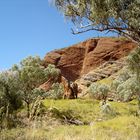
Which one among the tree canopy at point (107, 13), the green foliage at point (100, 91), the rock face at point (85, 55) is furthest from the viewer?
the rock face at point (85, 55)

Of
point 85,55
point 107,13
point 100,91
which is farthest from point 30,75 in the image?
point 85,55

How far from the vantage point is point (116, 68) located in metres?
105

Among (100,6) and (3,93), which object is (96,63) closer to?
(3,93)

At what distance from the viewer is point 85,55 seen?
13325cm

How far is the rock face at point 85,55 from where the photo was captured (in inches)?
4931

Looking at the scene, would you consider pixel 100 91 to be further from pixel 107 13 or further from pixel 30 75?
pixel 107 13

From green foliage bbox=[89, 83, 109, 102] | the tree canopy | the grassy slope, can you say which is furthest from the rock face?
the tree canopy

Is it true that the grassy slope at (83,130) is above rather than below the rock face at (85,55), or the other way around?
below

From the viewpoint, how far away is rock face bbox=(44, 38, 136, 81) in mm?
125250

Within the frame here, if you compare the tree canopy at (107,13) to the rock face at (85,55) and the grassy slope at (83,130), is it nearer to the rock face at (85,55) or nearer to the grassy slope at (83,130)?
the grassy slope at (83,130)

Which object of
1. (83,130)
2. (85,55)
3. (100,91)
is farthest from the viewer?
(85,55)

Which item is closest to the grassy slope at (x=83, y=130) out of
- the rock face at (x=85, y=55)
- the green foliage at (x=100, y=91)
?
the green foliage at (x=100, y=91)

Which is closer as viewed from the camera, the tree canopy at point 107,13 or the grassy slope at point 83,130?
the grassy slope at point 83,130

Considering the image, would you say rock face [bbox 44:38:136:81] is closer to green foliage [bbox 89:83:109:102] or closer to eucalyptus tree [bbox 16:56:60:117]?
green foliage [bbox 89:83:109:102]
